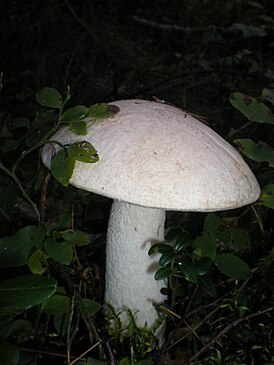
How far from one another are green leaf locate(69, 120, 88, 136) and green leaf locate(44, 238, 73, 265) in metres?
0.34

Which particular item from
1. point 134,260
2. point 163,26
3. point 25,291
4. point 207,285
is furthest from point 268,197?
point 163,26

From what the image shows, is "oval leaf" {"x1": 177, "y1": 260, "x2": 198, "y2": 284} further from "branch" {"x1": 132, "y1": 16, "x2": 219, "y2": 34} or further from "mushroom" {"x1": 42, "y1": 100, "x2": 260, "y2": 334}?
"branch" {"x1": 132, "y1": 16, "x2": 219, "y2": 34}

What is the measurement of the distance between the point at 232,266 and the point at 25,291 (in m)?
0.85

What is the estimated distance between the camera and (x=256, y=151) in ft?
4.89

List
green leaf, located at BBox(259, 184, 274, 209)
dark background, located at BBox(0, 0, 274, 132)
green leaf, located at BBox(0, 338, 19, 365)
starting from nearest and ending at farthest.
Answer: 1. green leaf, located at BBox(0, 338, 19, 365)
2. green leaf, located at BBox(259, 184, 274, 209)
3. dark background, located at BBox(0, 0, 274, 132)

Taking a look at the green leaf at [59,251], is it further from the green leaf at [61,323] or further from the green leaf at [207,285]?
the green leaf at [207,285]

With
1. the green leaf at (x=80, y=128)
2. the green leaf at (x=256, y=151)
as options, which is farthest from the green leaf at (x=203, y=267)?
the green leaf at (x=80, y=128)

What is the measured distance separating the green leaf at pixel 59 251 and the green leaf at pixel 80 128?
13.3 inches

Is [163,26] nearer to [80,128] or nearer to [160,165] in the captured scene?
[80,128]

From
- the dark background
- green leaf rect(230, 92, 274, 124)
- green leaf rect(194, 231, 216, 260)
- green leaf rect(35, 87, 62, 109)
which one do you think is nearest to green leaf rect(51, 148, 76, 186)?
green leaf rect(35, 87, 62, 109)

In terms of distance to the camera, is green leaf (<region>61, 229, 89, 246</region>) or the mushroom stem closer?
green leaf (<region>61, 229, 89, 246</region>)

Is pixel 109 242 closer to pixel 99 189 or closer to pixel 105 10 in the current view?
pixel 99 189

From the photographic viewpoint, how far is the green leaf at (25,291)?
0.87 m

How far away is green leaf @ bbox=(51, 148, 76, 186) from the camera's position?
1087mm
